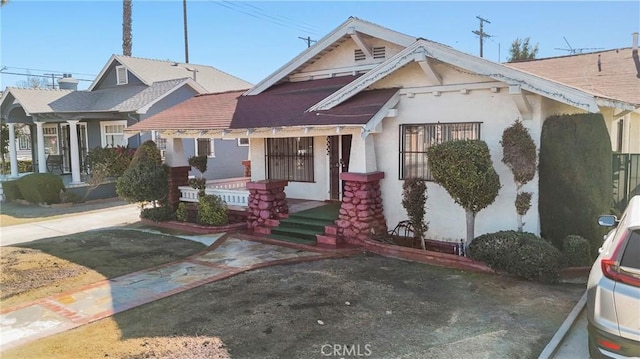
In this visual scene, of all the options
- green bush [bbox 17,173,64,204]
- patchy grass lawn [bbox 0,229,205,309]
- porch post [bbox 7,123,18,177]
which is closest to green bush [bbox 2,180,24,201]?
green bush [bbox 17,173,64,204]

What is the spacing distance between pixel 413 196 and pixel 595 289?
15.9 ft

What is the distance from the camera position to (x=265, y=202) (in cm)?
1115

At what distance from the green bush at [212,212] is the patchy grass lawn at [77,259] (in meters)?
1.04

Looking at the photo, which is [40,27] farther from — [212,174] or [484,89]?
[484,89]

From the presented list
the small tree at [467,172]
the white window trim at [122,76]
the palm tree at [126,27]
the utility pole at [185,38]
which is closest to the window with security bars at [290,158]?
the small tree at [467,172]

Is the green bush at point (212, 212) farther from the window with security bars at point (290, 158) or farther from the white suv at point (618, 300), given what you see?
the white suv at point (618, 300)

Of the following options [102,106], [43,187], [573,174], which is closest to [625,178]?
[573,174]

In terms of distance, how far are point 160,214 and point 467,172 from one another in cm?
870

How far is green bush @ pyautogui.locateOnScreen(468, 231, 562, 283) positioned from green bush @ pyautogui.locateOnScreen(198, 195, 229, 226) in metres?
6.56

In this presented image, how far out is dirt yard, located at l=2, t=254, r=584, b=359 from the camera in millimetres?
5094

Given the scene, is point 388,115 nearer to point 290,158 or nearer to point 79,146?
point 290,158

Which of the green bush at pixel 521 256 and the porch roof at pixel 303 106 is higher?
the porch roof at pixel 303 106

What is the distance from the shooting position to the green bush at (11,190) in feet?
59.3

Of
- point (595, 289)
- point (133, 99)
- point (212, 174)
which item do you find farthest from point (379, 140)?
point (133, 99)
